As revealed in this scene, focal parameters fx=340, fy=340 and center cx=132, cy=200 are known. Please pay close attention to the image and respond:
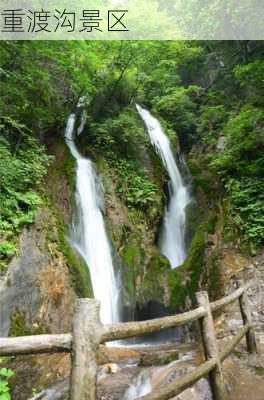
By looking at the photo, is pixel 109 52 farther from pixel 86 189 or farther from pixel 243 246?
pixel 243 246

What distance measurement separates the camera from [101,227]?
8.74 meters

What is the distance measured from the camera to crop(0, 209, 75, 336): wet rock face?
534cm

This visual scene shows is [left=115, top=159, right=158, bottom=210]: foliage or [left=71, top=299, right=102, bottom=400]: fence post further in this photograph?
[left=115, top=159, right=158, bottom=210]: foliage

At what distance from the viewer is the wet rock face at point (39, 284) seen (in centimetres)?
534

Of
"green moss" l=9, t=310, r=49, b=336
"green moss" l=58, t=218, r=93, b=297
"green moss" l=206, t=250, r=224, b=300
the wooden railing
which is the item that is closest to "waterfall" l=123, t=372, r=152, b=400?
the wooden railing

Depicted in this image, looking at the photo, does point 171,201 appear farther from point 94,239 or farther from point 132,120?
point 94,239

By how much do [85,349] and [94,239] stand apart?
6.41 m

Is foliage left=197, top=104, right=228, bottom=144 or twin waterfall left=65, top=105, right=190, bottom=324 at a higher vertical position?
foliage left=197, top=104, right=228, bottom=144

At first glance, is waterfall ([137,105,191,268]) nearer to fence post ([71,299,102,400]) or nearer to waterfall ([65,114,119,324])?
waterfall ([65,114,119,324])

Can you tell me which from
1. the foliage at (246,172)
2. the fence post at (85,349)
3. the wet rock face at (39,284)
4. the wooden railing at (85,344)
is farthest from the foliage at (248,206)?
the fence post at (85,349)

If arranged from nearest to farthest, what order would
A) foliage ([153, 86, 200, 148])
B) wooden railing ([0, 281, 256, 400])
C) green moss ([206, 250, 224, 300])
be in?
wooden railing ([0, 281, 256, 400]) → green moss ([206, 250, 224, 300]) → foliage ([153, 86, 200, 148])

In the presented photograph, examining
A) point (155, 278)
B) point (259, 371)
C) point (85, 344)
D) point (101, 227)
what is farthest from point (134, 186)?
point (85, 344)

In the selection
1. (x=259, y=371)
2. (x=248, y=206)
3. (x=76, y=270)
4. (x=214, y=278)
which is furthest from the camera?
(x=248, y=206)

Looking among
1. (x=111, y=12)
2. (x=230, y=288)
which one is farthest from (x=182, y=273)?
(x=111, y=12)
